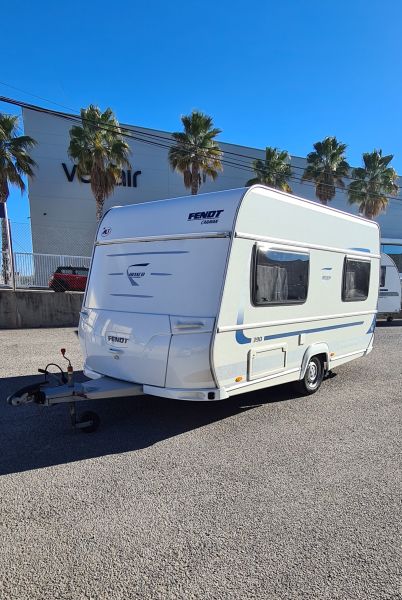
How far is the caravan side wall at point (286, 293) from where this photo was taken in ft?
14.6

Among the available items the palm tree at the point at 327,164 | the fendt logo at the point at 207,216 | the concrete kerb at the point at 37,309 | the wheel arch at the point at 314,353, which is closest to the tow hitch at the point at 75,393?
the fendt logo at the point at 207,216

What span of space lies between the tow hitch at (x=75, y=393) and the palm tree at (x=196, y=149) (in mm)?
21283

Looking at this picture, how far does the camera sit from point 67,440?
4.23 metres

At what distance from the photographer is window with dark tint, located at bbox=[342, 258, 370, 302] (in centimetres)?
647

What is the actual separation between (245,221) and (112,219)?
2036 mm

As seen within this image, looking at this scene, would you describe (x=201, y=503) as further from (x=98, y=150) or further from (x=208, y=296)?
(x=98, y=150)

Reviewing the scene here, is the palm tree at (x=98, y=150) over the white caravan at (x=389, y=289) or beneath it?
over

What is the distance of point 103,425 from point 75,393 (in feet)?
2.43

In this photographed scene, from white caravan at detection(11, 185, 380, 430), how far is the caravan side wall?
18 millimetres

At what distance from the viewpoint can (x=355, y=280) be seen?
6789 mm

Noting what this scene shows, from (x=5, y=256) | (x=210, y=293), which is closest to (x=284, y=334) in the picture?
(x=210, y=293)

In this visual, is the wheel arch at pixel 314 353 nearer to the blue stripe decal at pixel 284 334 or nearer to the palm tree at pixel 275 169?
the blue stripe decal at pixel 284 334

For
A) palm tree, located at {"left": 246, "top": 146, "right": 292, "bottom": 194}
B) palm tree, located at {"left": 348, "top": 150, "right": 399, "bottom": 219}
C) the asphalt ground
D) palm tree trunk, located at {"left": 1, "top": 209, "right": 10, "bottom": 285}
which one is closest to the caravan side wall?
the asphalt ground

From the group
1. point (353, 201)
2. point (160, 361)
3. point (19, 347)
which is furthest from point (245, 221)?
point (353, 201)
